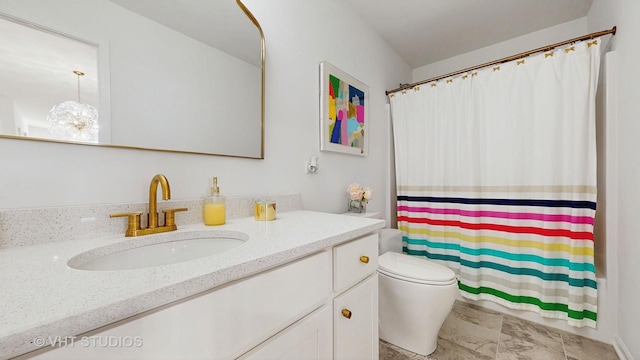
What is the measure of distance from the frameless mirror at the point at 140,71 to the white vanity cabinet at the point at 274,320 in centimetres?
68

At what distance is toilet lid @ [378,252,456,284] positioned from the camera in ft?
4.38

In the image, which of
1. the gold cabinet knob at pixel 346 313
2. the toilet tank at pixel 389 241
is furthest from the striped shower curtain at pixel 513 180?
the gold cabinet knob at pixel 346 313

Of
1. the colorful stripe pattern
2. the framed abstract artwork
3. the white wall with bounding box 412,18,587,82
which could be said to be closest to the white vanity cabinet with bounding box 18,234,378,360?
the framed abstract artwork

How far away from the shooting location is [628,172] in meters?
1.31

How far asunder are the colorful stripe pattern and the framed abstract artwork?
831 mm

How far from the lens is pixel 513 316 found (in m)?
1.79

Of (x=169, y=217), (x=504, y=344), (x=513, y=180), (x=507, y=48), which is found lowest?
(x=504, y=344)

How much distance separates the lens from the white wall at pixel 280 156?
2.37 ft

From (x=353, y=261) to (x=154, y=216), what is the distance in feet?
2.34

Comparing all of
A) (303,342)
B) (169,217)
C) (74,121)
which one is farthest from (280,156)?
(303,342)

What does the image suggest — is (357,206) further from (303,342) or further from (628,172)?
(628,172)

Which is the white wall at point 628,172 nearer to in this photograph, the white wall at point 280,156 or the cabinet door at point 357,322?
the cabinet door at point 357,322

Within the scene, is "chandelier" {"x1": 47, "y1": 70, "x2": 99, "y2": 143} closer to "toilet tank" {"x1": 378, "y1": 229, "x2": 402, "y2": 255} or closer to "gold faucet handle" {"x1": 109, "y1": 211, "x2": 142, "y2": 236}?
"gold faucet handle" {"x1": 109, "y1": 211, "x2": 142, "y2": 236}

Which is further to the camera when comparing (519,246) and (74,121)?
(519,246)
